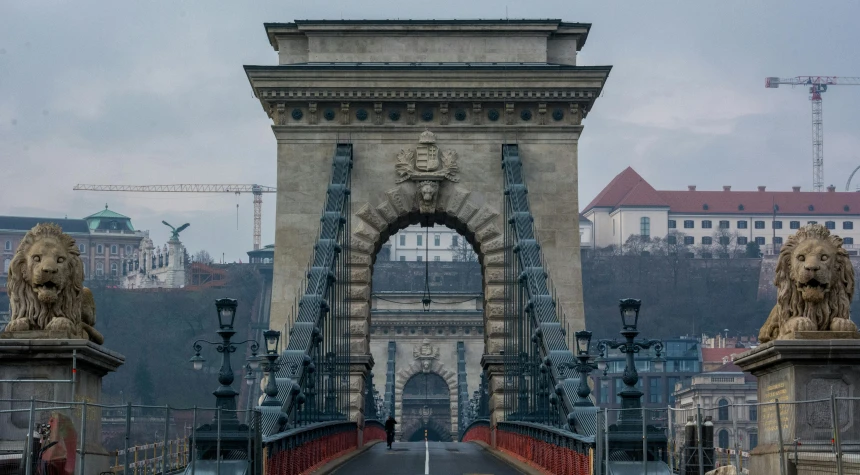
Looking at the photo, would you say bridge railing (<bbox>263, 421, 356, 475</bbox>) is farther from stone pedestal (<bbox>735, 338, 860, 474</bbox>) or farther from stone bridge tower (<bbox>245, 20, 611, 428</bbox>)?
stone pedestal (<bbox>735, 338, 860, 474</bbox>)

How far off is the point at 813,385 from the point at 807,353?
0.44 m

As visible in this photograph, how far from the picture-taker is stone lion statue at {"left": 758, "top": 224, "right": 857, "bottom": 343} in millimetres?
21094

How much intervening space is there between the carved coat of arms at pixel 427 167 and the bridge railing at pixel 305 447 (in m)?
7.70

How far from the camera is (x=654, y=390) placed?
6102 inches

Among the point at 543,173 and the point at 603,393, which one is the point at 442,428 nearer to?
the point at 603,393

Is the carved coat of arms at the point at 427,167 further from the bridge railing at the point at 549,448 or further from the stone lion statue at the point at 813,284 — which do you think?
the stone lion statue at the point at 813,284

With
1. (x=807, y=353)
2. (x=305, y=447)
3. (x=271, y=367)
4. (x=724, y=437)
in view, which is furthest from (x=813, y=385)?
(x=724, y=437)

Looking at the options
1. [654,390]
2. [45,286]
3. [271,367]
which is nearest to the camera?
[45,286]

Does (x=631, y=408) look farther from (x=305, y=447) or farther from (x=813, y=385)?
(x=305, y=447)

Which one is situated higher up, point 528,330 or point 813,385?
point 528,330

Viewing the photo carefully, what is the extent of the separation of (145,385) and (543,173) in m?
128

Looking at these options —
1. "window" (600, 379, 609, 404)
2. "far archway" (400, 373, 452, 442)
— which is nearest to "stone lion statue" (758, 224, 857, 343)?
"far archway" (400, 373, 452, 442)

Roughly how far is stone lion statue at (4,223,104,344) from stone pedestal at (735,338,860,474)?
983 cm

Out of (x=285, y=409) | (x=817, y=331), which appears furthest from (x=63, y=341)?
(x=285, y=409)
